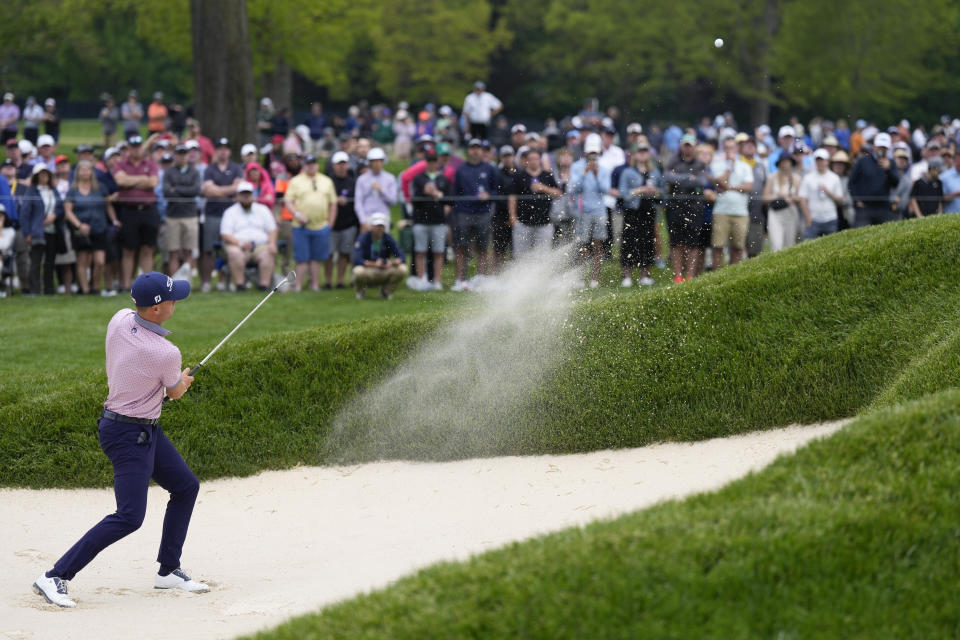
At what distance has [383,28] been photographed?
51.6 meters

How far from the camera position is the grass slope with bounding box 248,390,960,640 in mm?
5875

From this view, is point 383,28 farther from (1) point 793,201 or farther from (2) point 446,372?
(2) point 446,372

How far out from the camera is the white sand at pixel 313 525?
805cm

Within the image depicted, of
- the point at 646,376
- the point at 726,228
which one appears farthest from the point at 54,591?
the point at 726,228

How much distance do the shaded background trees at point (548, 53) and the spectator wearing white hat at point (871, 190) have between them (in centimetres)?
2404

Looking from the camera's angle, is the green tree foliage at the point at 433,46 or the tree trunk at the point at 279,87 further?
the green tree foliage at the point at 433,46

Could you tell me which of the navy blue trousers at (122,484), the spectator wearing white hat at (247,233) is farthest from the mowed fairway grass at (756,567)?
the spectator wearing white hat at (247,233)

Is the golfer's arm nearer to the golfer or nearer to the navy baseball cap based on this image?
the golfer

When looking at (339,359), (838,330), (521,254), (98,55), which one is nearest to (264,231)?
(521,254)

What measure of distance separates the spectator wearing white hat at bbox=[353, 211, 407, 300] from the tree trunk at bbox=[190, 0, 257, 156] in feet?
23.9

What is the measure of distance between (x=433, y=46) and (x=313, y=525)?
42919mm

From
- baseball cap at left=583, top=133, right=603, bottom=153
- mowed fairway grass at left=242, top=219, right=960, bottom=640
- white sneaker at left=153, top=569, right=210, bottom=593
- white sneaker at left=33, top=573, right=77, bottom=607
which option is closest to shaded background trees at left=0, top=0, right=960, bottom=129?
baseball cap at left=583, top=133, right=603, bottom=153

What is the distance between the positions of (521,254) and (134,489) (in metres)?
9.95

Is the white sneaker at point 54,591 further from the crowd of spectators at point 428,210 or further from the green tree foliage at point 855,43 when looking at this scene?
the green tree foliage at point 855,43
